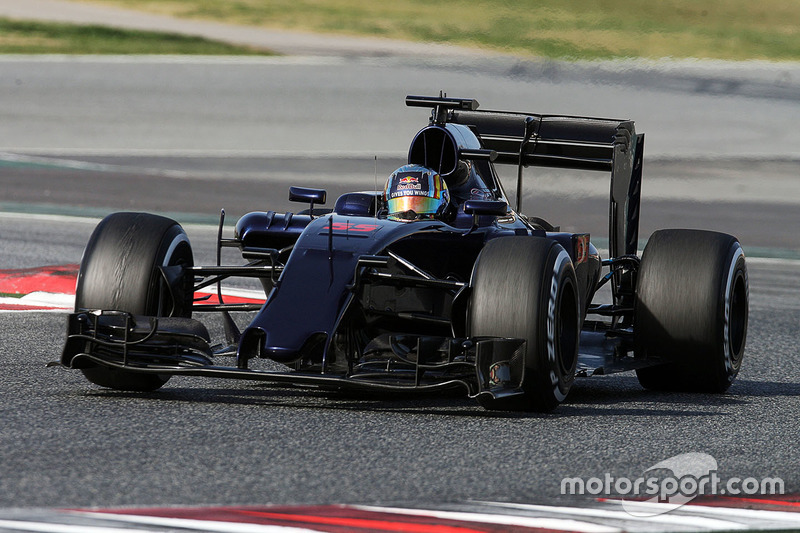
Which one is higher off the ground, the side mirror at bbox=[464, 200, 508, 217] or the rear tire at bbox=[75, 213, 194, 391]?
the side mirror at bbox=[464, 200, 508, 217]

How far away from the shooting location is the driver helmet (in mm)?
8453

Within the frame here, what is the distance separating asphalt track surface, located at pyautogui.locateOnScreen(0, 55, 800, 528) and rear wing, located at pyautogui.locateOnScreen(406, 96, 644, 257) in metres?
1.14

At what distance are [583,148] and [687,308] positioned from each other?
5.83 ft

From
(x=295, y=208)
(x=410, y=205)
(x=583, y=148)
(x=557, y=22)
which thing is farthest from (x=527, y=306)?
(x=557, y=22)

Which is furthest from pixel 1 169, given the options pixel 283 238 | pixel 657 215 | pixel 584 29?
pixel 283 238

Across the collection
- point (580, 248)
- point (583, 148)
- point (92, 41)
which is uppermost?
point (92, 41)

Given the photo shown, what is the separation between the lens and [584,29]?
1006 inches

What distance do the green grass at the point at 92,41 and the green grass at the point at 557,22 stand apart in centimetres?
272

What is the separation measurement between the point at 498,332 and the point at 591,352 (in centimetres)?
152

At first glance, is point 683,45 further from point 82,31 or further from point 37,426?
point 37,426

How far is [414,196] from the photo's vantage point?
27.8 ft

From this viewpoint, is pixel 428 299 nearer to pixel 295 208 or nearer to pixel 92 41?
pixel 295 208

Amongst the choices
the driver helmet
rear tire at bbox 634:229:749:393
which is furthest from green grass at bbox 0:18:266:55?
rear tire at bbox 634:229:749:393

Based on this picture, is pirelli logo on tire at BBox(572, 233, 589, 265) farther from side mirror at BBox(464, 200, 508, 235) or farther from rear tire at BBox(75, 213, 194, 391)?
rear tire at BBox(75, 213, 194, 391)
